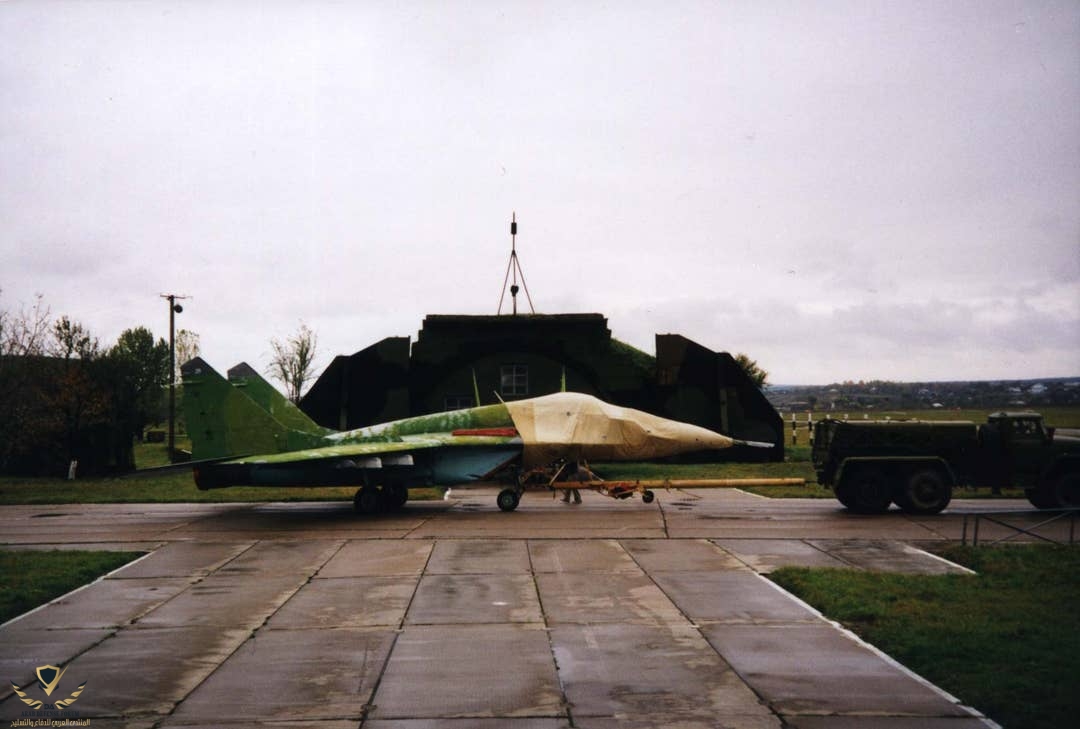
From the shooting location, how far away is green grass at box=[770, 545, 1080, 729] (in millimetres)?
7789

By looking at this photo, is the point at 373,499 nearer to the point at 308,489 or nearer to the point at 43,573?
the point at 308,489

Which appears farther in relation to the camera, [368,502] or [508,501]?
[368,502]

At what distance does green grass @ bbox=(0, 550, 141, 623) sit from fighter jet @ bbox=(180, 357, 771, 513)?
6391 mm

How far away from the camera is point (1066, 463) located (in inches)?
821

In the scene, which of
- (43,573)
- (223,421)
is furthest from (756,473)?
(43,573)

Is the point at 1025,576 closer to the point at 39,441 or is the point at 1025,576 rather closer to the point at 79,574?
the point at 79,574

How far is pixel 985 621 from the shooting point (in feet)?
34.4

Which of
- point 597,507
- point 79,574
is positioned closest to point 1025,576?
point 597,507

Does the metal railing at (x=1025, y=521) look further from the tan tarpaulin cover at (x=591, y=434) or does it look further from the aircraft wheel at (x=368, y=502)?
the aircraft wheel at (x=368, y=502)

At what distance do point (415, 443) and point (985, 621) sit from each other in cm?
1518

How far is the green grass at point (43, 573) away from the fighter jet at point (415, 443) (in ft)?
21.0

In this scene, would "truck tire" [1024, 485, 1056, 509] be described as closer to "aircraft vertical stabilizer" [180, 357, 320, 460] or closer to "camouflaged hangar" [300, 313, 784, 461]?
"camouflaged hangar" [300, 313, 784, 461]

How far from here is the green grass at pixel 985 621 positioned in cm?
779

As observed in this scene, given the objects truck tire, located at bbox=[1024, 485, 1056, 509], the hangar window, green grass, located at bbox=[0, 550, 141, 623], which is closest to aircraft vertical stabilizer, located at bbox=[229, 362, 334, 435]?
green grass, located at bbox=[0, 550, 141, 623]
